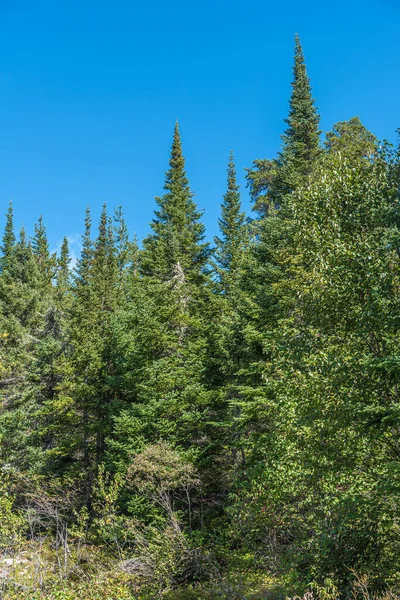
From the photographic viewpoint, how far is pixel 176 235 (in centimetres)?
2719

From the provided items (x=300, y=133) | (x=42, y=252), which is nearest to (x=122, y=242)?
(x=42, y=252)

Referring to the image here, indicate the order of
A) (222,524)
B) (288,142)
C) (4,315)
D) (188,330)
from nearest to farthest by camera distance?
1. (222,524)
2. (188,330)
3. (288,142)
4. (4,315)

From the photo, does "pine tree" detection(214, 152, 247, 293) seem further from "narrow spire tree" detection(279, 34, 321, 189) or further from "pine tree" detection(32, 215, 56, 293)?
"pine tree" detection(32, 215, 56, 293)

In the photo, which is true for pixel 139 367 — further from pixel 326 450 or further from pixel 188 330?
pixel 326 450

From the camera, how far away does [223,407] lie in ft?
63.7

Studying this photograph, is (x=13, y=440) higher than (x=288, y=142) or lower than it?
lower

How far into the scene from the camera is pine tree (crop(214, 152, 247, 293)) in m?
26.4

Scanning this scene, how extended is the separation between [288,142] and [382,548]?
1999 centimetres

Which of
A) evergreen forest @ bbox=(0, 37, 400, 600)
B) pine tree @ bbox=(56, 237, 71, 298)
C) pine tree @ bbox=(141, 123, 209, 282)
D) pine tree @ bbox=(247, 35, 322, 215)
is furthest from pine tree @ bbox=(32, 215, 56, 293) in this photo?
pine tree @ bbox=(247, 35, 322, 215)

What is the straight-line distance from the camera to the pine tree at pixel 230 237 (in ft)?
86.6

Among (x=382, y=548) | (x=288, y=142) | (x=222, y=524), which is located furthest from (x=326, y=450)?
(x=288, y=142)

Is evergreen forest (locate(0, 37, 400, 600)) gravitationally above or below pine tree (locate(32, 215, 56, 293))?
below

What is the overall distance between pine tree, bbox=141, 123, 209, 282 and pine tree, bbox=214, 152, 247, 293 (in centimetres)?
121

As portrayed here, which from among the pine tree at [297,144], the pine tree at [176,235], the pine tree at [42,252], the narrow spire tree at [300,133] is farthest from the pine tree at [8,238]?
the narrow spire tree at [300,133]
